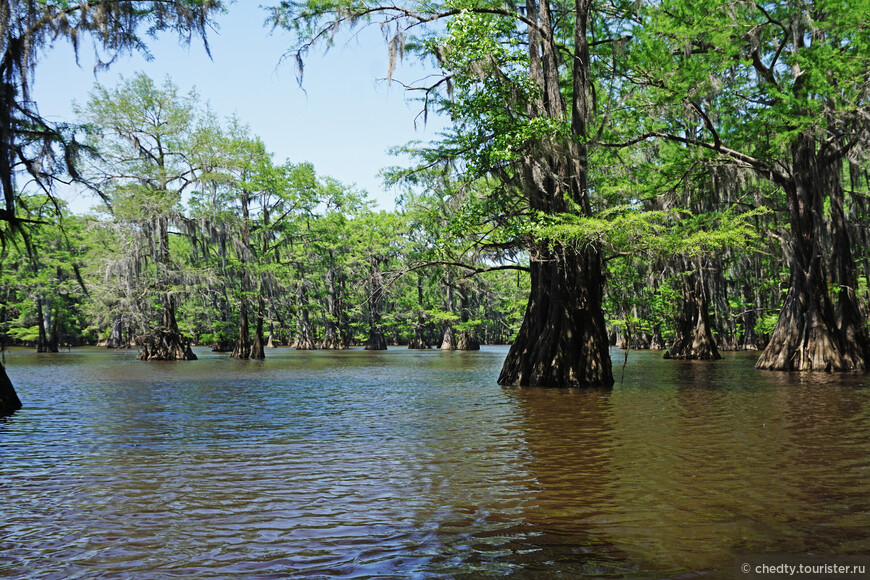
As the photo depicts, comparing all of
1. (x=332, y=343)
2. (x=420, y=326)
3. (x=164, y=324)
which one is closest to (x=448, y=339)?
(x=420, y=326)

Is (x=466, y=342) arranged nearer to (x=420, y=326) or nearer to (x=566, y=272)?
(x=420, y=326)

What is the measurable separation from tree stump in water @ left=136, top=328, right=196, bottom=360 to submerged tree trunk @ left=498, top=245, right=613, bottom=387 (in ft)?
79.2

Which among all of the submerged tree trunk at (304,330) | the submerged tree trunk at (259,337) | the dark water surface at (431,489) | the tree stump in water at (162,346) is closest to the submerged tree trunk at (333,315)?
the submerged tree trunk at (304,330)

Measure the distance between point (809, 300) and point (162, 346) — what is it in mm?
30039

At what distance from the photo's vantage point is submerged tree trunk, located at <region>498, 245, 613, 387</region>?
1628cm

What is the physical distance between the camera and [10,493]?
229 inches

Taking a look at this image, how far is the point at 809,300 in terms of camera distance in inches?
803

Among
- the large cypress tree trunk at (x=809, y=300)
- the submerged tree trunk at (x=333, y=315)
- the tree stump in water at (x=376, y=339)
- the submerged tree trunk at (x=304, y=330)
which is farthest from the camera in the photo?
the tree stump in water at (x=376, y=339)

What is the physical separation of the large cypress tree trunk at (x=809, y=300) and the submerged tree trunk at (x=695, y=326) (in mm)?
9282

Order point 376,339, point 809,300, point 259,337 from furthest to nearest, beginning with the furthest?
1. point 376,339
2. point 259,337
3. point 809,300

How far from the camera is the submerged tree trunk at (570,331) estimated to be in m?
16.3

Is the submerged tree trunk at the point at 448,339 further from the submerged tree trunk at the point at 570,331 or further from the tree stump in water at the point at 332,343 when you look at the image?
the submerged tree trunk at the point at 570,331

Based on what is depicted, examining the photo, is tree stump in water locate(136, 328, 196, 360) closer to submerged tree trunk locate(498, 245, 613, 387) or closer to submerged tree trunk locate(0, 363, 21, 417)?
submerged tree trunk locate(0, 363, 21, 417)

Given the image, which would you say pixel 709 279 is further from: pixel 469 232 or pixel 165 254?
pixel 165 254
